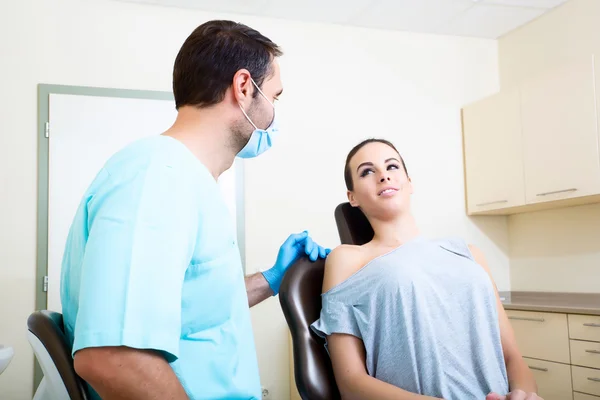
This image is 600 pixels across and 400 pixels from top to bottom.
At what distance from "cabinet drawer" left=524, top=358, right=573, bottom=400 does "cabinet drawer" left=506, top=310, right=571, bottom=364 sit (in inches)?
1.2

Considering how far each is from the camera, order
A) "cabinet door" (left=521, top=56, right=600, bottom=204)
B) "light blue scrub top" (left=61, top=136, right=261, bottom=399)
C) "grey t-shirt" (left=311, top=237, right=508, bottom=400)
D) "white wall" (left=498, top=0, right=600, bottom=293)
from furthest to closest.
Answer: "white wall" (left=498, top=0, right=600, bottom=293) → "cabinet door" (left=521, top=56, right=600, bottom=204) → "grey t-shirt" (left=311, top=237, right=508, bottom=400) → "light blue scrub top" (left=61, top=136, right=261, bottom=399)

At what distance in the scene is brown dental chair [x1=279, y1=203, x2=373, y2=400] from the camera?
1.42 metres

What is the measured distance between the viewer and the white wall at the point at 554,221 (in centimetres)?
326

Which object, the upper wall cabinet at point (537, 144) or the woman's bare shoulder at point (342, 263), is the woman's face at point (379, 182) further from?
the upper wall cabinet at point (537, 144)

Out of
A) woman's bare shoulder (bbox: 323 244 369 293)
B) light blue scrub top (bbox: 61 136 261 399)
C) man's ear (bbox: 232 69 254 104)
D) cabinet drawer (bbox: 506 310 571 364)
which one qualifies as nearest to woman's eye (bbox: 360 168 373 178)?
woman's bare shoulder (bbox: 323 244 369 293)

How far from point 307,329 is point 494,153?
245 centimetres

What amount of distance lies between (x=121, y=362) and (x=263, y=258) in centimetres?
254

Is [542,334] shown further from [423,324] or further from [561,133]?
[423,324]

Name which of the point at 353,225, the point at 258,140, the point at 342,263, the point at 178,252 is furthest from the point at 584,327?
the point at 178,252

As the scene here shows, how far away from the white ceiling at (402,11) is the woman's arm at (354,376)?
2.35 meters

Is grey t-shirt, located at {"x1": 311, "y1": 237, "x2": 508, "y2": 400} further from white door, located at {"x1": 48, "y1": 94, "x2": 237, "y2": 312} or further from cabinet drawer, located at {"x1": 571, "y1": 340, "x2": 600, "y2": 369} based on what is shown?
white door, located at {"x1": 48, "y1": 94, "x2": 237, "y2": 312}

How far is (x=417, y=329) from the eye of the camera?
1.46 meters

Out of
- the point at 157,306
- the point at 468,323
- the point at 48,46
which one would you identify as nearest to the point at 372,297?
the point at 468,323

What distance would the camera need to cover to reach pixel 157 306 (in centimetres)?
84
